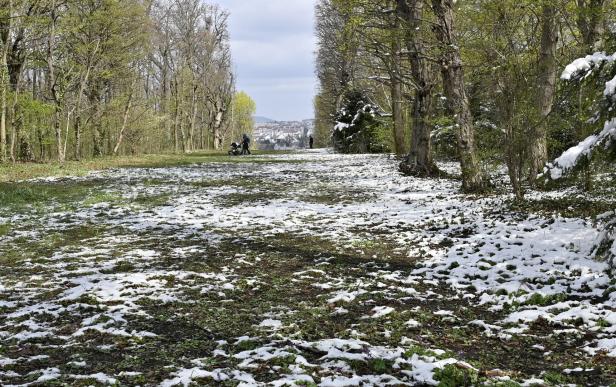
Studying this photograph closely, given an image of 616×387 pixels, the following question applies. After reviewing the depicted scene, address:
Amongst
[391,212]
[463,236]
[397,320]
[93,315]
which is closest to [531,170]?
[391,212]

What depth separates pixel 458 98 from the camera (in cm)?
1122

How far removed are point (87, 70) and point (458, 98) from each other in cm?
1872

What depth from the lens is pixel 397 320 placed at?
15.7 feet

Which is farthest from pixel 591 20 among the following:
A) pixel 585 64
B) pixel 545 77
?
pixel 585 64

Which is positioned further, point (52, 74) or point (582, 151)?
point (52, 74)

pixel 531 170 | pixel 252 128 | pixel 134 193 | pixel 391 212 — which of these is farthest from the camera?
pixel 252 128

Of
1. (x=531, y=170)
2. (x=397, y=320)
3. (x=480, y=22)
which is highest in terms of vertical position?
(x=480, y=22)

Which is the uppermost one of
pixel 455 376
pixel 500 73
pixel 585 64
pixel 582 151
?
pixel 500 73

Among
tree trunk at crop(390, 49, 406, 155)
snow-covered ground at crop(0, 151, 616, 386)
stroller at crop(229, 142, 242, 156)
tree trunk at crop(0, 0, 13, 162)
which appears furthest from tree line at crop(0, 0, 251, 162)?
tree trunk at crop(390, 49, 406, 155)

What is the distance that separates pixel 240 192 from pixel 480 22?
26.6 feet

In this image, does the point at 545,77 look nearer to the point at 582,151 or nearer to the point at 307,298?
the point at 582,151

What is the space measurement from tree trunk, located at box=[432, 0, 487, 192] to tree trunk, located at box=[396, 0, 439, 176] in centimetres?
96

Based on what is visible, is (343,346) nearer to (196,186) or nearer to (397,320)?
(397,320)

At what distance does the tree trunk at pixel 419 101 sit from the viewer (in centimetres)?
1315
